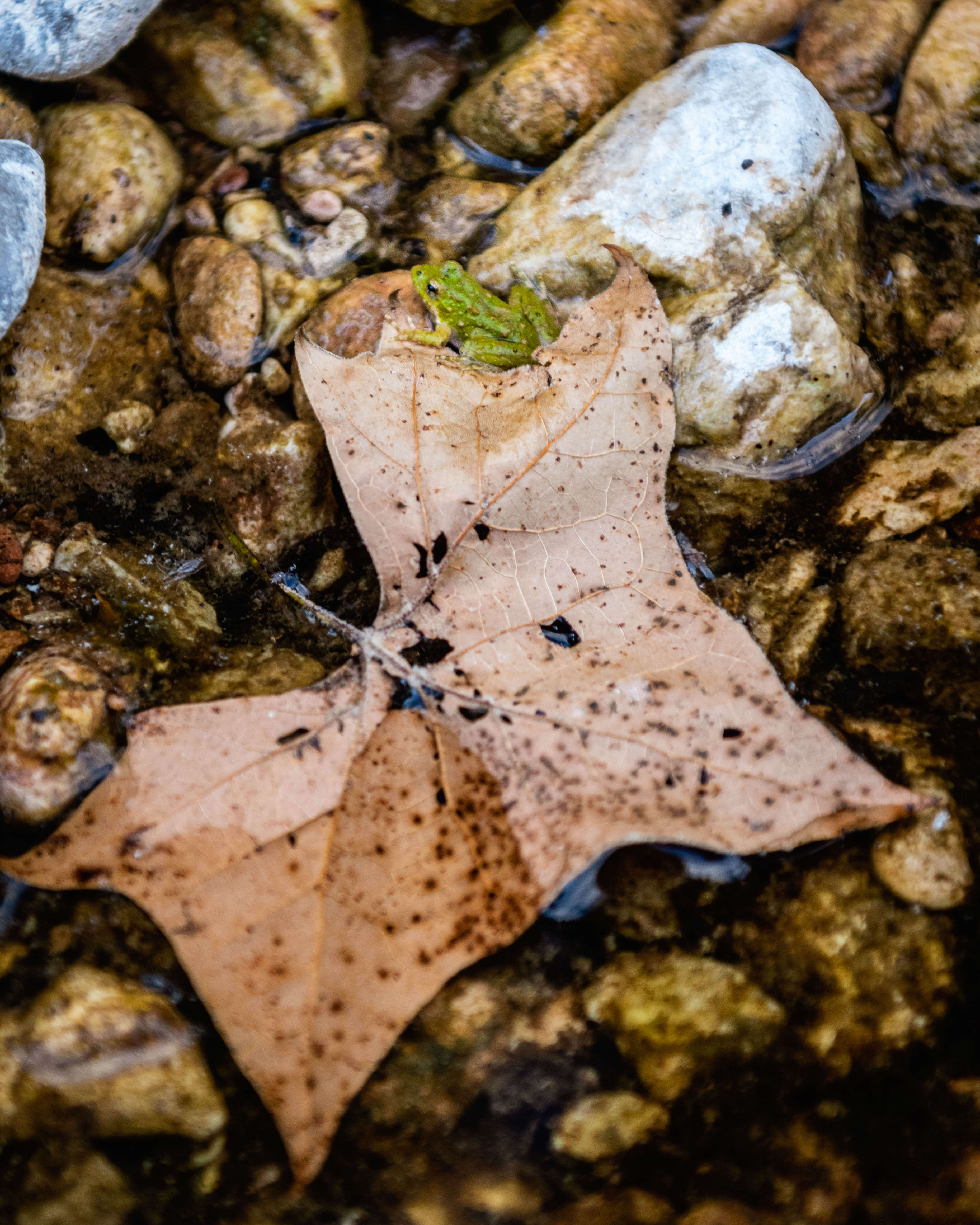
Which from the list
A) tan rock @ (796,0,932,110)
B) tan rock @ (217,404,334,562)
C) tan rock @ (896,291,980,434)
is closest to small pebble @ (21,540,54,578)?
tan rock @ (217,404,334,562)

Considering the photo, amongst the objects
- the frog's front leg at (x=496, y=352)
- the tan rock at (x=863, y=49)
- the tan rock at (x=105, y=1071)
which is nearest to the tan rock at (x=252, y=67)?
the frog's front leg at (x=496, y=352)

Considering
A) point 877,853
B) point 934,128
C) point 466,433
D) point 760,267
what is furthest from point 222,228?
point 877,853

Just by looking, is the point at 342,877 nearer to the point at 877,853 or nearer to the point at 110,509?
the point at 877,853

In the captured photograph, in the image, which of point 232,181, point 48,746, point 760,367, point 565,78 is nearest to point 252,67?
point 232,181

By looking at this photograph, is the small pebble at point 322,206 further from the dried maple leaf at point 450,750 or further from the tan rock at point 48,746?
the tan rock at point 48,746

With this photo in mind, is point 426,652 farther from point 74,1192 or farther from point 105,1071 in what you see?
point 74,1192

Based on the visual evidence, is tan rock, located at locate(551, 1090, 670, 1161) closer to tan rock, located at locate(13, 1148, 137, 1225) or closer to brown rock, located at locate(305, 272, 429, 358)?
tan rock, located at locate(13, 1148, 137, 1225)
